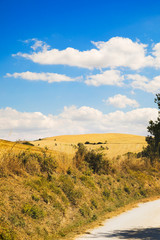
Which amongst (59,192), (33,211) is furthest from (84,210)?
(33,211)

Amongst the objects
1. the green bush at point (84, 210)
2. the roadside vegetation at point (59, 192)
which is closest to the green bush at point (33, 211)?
the roadside vegetation at point (59, 192)

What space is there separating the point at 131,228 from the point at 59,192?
12.4 feet

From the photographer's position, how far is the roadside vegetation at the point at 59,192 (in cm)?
909

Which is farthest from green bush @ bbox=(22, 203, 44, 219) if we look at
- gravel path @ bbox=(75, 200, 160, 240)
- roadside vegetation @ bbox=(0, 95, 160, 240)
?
gravel path @ bbox=(75, 200, 160, 240)

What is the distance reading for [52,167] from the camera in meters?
14.1

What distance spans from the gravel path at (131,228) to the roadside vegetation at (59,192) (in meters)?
0.93

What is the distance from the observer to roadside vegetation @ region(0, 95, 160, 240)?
29.8 feet

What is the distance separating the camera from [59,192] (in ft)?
40.1

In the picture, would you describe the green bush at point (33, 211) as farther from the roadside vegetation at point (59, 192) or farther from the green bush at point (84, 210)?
the green bush at point (84, 210)

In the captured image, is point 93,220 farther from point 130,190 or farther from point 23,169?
point 130,190

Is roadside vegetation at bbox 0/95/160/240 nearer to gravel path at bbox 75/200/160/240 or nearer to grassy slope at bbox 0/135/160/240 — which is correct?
grassy slope at bbox 0/135/160/240

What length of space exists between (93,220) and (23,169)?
406 centimetres

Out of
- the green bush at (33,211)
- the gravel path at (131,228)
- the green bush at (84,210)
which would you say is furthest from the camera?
the green bush at (84,210)

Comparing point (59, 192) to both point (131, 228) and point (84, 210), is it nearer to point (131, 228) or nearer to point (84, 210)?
point (84, 210)
